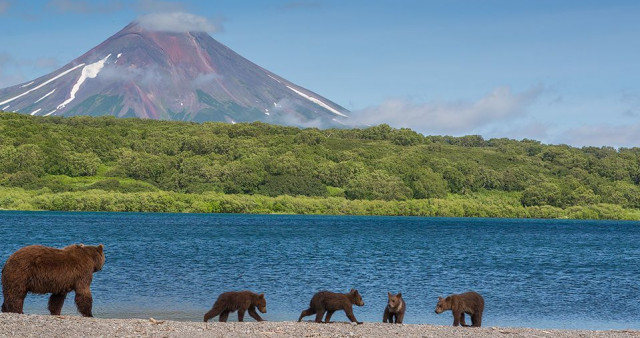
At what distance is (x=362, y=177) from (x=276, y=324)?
14311 cm

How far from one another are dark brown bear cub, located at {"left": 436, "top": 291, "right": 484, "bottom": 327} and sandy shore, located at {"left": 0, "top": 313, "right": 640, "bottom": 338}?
124 cm

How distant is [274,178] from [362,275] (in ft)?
388

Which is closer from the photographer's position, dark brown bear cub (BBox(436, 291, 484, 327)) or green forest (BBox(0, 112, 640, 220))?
dark brown bear cub (BBox(436, 291, 484, 327))

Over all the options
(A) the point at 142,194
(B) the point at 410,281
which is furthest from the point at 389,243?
(A) the point at 142,194

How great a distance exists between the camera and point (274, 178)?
155625 millimetres

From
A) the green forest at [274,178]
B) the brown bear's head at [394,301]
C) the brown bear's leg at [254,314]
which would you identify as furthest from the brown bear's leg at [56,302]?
the green forest at [274,178]

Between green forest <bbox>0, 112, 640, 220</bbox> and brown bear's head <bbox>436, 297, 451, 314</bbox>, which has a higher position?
green forest <bbox>0, 112, 640, 220</bbox>

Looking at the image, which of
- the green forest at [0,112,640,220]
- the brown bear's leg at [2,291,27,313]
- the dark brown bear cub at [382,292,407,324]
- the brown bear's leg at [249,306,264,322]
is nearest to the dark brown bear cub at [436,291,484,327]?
the dark brown bear cub at [382,292,407,324]

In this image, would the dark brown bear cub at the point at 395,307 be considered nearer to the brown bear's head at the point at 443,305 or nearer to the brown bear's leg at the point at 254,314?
the brown bear's head at the point at 443,305

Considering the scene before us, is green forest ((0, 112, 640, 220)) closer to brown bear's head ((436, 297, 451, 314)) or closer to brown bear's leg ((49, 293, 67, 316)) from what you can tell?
brown bear's leg ((49, 293, 67, 316))

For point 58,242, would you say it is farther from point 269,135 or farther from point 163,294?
point 269,135

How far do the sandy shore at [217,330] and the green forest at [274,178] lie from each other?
388ft

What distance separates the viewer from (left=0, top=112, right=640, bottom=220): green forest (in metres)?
139

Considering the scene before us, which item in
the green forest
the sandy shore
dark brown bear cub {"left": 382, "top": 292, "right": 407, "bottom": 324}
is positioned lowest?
the sandy shore
